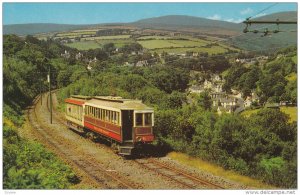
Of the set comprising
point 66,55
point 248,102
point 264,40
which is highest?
point 264,40

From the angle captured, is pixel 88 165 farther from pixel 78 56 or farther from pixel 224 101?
pixel 224 101

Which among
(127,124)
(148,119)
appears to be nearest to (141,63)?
(127,124)

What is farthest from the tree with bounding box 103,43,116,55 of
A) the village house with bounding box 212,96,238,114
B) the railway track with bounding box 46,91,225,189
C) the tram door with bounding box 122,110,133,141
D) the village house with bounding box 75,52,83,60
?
the village house with bounding box 212,96,238,114

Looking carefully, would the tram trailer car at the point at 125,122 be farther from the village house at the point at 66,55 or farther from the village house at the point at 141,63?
the village house at the point at 141,63

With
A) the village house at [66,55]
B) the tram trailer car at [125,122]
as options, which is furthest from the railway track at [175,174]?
the village house at [66,55]

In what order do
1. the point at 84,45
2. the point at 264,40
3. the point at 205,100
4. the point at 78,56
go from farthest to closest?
1. the point at 205,100
2. the point at 264,40
3. the point at 78,56
4. the point at 84,45

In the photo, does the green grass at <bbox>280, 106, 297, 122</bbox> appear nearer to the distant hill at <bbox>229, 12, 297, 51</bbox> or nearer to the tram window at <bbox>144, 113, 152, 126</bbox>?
the distant hill at <bbox>229, 12, 297, 51</bbox>

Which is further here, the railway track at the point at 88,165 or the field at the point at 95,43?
the field at the point at 95,43
